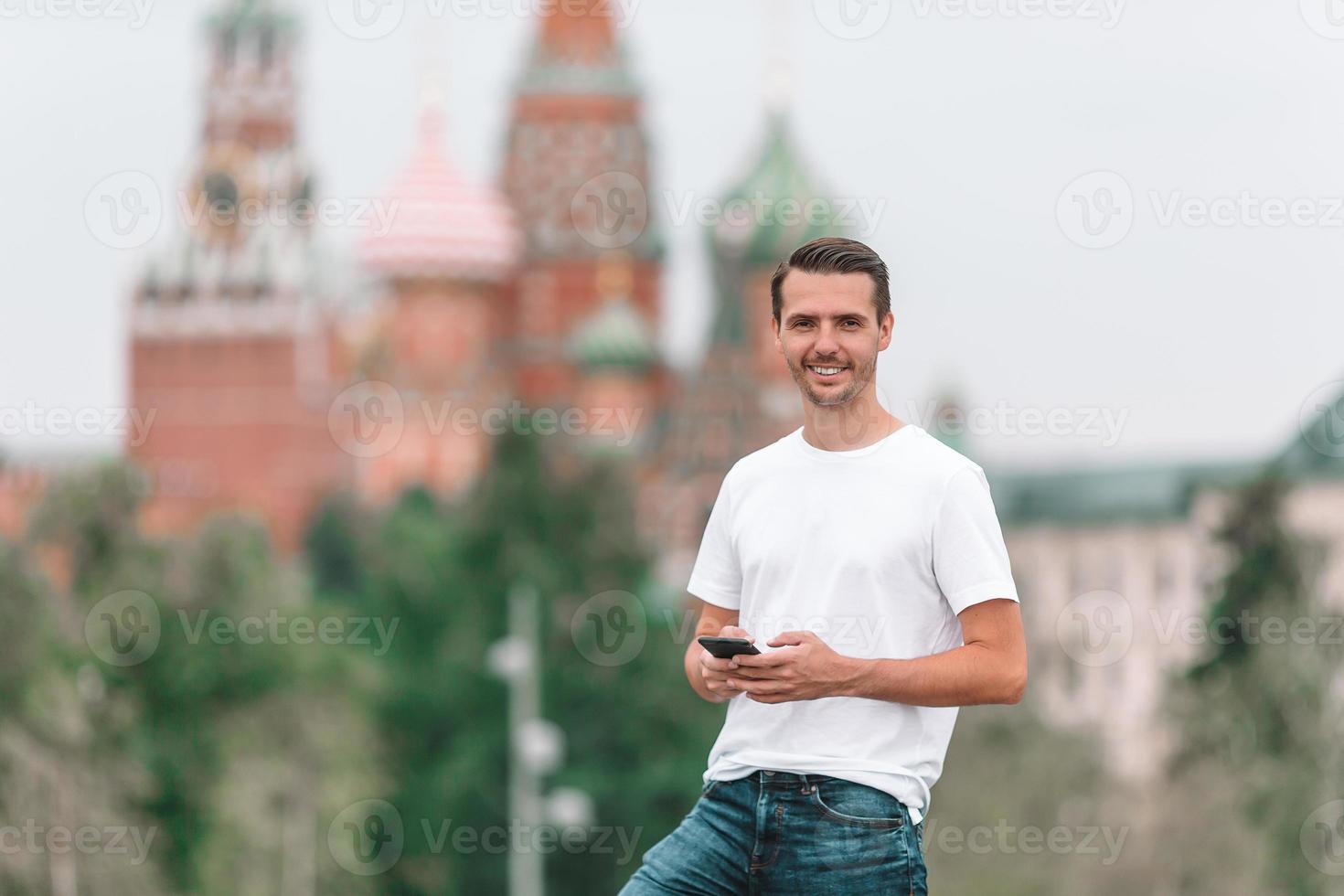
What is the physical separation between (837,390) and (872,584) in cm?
35

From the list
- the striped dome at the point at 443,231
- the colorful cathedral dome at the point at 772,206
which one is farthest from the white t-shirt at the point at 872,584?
the striped dome at the point at 443,231

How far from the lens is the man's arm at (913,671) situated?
5.04m

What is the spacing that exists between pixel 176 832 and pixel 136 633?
10.6 ft

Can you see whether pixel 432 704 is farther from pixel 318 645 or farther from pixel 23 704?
pixel 23 704

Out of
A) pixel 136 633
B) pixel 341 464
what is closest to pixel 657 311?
pixel 341 464

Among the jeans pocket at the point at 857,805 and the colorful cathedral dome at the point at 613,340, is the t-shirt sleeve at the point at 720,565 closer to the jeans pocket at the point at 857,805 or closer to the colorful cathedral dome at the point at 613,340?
the jeans pocket at the point at 857,805

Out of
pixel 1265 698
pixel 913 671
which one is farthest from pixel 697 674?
pixel 1265 698

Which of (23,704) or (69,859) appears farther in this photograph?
(23,704)

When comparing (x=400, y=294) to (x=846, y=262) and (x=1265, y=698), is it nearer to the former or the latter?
(x=1265, y=698)

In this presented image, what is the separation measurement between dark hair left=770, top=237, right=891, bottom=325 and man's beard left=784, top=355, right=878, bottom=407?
0.10m

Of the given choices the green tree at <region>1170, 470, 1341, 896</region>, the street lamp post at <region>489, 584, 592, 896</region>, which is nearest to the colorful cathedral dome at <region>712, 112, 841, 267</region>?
the street lamp post at <region>489, 584, 592, 896</region>

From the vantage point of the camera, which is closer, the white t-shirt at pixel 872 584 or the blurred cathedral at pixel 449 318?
the white t-shirt at pixel 872 584

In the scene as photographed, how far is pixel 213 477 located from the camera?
98.1 metres

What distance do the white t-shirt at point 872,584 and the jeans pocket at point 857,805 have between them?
19 mm
